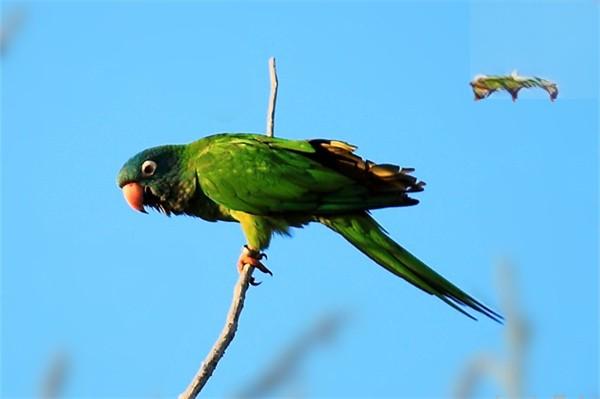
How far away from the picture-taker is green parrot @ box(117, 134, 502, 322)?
95.3 inches

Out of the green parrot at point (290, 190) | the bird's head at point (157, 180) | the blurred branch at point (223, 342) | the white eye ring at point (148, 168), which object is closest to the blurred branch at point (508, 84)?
the green parrot at point (290, 190)

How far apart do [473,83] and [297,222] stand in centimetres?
73

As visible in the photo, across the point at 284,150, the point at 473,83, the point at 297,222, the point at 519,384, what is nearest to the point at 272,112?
the point at 284,150

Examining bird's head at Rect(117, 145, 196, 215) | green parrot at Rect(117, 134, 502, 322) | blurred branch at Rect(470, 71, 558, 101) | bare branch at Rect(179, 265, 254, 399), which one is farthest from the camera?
bird's head at Rect(117, 145, 196, 215)

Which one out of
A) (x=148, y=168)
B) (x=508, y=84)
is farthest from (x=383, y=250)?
(x=148, y=168)

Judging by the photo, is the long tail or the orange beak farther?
the orange beak

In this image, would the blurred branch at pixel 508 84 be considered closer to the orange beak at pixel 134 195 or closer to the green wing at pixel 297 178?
the green wing at pixel 297 178

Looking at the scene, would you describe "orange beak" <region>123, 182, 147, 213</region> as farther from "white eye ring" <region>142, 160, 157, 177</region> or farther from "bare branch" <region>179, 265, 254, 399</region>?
"bare branch" <region>179, 265, 254, 399</region>

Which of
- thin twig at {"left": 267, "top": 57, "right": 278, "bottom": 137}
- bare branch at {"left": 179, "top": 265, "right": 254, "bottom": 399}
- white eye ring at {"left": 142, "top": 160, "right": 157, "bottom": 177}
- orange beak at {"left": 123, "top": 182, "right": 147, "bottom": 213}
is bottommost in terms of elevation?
bare branch at {"left": 179, "top": 265, "right": 254, "bottom": 399}

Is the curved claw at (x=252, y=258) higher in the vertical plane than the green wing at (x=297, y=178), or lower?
lower

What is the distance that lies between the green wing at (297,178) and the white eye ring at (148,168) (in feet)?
0.70

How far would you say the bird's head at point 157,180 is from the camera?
2898mm

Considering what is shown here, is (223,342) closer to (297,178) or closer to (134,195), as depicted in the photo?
(297,178)

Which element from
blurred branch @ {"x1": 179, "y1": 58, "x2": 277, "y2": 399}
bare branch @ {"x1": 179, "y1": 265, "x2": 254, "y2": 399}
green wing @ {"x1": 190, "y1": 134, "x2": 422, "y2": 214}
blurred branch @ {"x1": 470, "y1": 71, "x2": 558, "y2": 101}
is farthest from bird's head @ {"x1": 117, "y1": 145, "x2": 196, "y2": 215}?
blurred branch @ {"x1": 470, "y1": 71, "x2": 558, "y2": 101}
